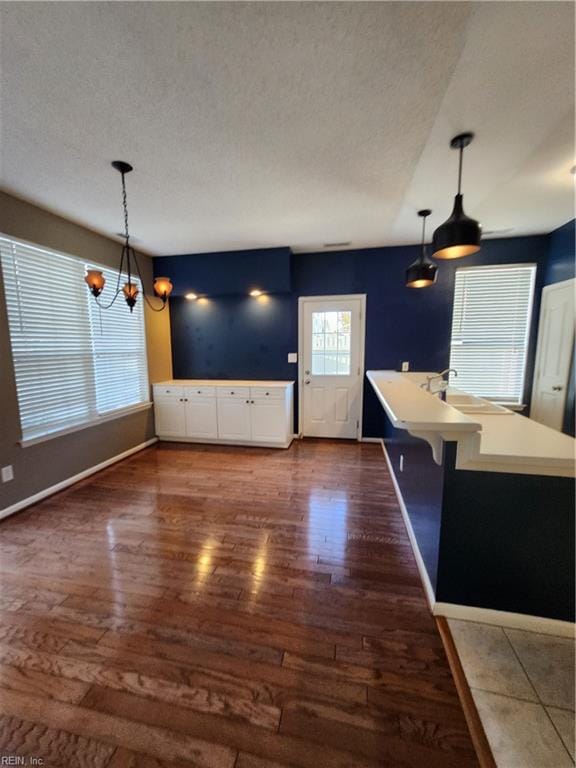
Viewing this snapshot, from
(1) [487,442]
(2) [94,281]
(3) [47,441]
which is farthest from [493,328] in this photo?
(3) [47,441]

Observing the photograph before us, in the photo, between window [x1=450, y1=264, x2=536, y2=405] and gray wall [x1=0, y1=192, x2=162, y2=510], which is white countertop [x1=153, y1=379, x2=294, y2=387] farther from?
window [x1=450, y1=264, x2=536, y2=405]

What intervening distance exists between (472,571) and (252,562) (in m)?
1.24

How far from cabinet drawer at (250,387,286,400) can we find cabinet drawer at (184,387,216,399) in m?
0.57

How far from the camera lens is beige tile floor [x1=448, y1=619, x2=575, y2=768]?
1039mm

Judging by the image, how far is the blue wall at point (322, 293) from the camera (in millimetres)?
3936

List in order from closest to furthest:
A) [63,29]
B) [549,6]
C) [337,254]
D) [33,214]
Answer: [549,6] → [63,29] → [33,214] → [337,254]

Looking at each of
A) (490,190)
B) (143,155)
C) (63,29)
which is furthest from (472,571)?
(143,155)

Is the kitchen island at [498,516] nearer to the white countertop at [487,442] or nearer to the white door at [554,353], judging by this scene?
the white countertop at [487,442]

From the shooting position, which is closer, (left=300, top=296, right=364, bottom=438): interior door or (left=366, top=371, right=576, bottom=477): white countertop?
(left=366, top=371, right=576, bottom=477): white countertop

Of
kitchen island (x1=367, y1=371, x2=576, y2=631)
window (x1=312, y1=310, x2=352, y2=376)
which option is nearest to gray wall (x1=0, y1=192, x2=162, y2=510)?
window (x1=312, y1=310, x2=352, y2=376)

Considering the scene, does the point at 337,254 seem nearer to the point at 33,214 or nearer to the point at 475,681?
the point at 33,214

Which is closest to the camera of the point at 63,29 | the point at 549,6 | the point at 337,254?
the point at 549,6

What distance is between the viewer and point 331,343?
14.0 feet

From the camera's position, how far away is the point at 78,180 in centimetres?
226
